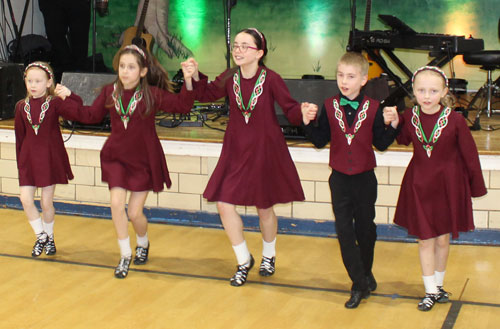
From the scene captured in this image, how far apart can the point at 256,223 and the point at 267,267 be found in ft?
3.08

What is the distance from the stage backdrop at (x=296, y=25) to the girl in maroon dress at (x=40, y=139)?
4030 millimetres

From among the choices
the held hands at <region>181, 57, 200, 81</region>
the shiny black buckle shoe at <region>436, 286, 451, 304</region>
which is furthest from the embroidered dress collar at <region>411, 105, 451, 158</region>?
the held hands at <region>181, 57, 200, 81</region>

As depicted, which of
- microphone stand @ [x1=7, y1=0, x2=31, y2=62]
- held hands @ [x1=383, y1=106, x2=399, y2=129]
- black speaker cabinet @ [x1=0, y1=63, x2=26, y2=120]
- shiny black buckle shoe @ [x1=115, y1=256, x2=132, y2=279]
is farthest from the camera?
microphone stand @ [x1=7, y1=0, x2=31, y2=62]

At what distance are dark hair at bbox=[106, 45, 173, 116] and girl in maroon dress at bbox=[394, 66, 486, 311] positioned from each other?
1367mm

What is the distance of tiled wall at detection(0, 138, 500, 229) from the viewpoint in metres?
4.77

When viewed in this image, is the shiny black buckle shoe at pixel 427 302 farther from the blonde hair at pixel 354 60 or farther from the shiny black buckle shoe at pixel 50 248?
the shiny black buckle shoe at pixel 50 248

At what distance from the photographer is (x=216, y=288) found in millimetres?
4020

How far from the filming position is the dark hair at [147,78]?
162 inches

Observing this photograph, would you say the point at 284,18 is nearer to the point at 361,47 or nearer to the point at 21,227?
the point at 361,47

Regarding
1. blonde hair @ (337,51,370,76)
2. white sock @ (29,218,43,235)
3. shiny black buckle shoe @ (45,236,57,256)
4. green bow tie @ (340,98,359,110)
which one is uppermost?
blonde hair @ (337,51,370,76)

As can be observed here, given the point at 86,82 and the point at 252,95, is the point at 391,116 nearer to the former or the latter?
the point at 252,95

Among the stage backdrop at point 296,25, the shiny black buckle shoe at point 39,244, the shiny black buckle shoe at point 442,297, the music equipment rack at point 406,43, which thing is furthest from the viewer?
the stage backdrop at point 296,25

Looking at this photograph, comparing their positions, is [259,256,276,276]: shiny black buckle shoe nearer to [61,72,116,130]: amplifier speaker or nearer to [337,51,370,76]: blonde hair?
[337,51,370,76]: blonde hair

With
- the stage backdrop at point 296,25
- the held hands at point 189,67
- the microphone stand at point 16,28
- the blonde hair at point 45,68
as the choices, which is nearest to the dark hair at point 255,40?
the held hands at point 189,67
